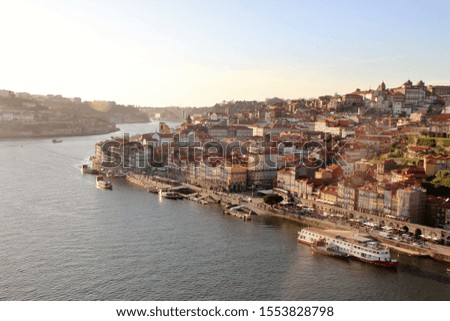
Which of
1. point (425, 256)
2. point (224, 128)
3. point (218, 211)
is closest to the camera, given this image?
point (425, 256)

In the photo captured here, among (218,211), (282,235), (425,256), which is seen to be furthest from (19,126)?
(425,256)

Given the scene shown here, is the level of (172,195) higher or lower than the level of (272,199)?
lower

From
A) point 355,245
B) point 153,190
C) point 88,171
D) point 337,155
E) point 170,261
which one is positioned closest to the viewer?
point 170,261

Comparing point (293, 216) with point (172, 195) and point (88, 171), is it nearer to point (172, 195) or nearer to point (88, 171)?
point (172, 195)

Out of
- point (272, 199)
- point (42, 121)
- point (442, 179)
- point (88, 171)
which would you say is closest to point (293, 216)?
point (272, 199)

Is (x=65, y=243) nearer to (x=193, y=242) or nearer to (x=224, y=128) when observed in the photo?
(x=193, y=242)

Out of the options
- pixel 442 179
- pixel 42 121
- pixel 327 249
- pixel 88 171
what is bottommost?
pixel 327 249
